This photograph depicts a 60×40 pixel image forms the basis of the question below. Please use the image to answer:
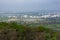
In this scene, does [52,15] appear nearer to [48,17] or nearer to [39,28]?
[48,17]

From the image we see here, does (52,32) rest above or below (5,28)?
below

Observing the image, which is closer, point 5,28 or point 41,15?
point 5,28

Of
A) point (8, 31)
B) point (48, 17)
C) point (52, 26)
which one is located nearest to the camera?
point (8, 31)

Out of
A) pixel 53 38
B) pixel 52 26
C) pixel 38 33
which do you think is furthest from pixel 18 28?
pixel 52 26

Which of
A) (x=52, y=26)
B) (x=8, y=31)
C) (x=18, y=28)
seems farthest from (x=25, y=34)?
(x=52, y=26)

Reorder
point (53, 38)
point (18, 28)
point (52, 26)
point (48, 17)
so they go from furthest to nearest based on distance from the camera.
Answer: point (48, 17), point (52, 26), point (53, 38), point (18, 28)

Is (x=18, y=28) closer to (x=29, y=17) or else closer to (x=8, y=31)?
(x=8, y=31)
